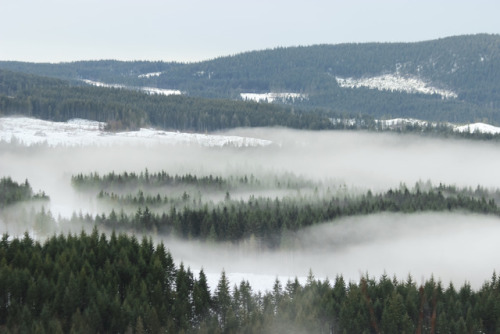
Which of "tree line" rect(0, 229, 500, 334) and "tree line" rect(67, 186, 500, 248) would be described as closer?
"tree line" rect(0, 229, 500, 334)

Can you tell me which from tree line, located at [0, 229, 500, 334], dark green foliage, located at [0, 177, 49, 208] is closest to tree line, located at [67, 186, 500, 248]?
dark green foliage, located at [0, 177, 49, 208]

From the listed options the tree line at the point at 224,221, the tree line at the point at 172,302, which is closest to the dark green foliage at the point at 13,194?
the tree line at the point at 224,221

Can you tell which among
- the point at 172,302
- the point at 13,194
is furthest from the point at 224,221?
the point at 172,302

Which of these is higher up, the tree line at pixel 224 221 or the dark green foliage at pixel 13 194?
the dark green foliage at pixel 13 194

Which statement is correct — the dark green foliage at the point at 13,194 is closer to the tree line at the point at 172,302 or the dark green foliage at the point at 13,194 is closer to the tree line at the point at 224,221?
the tree line at the point at 224,221

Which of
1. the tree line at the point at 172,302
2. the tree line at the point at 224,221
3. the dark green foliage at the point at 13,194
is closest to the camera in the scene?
the tree line at the point at 172,302

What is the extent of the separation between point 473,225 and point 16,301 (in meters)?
133

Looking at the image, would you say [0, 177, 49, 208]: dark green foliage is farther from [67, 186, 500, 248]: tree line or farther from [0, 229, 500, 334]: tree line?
[0, 229, 500, 334]: tree line

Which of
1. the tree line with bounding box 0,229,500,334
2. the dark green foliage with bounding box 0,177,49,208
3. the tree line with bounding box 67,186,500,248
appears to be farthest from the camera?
the dark green foliage with bounding box 0,177,49,208

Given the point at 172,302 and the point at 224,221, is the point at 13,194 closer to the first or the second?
the point at 224,221

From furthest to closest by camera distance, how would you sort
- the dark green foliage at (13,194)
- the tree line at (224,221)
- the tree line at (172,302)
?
the dark green foliage at (13,194), the tree line at (224,221), the tree line at (172,302)

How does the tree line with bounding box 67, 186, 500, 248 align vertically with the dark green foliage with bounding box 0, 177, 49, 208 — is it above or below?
below

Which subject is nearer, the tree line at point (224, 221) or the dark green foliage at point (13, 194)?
the tree line at point (224, 221)

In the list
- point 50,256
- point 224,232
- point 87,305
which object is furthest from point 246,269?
point 87,305
